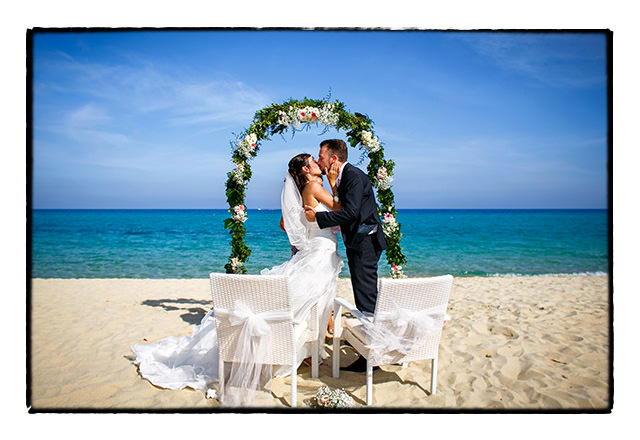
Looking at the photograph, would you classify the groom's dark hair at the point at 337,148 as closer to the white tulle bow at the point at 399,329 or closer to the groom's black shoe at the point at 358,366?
the white tulle bow at the point at 399,329

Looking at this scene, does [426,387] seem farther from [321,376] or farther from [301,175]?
[301,175]

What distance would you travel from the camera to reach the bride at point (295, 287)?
11.4 feet

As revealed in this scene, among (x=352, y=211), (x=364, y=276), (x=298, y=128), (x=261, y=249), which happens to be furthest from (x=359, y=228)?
(x=261, y=249)

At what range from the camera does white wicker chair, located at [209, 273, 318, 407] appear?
288cm

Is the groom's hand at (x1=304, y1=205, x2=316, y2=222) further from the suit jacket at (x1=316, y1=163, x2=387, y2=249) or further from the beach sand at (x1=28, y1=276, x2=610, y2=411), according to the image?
the beach sand at (x1=28, y1=276, x2=610, y2=411)

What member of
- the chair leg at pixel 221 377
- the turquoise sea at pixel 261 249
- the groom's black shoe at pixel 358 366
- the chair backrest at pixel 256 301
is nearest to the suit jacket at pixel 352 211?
the groom's black shoe at pixel 358 366

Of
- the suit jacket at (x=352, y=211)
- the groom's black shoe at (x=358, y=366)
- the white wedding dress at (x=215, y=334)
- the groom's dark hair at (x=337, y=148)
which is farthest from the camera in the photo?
the groom's dark hair at (x=337, y=148)

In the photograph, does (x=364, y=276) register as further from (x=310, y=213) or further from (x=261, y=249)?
(x=261, y=249)

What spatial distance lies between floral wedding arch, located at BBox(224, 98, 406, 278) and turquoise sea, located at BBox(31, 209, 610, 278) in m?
5.95

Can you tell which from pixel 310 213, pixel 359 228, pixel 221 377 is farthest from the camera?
pixel 310 213

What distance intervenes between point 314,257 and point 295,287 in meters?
0.44

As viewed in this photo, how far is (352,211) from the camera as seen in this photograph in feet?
13.1

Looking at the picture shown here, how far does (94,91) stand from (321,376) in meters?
4.34

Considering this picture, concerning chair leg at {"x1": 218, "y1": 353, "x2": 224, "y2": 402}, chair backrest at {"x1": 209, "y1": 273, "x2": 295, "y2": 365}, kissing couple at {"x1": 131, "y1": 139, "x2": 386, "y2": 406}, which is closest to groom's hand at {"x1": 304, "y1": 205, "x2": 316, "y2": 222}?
kissing couple at {"x1": 131, "y1": 139, "x2": 386, "y2": 406}
